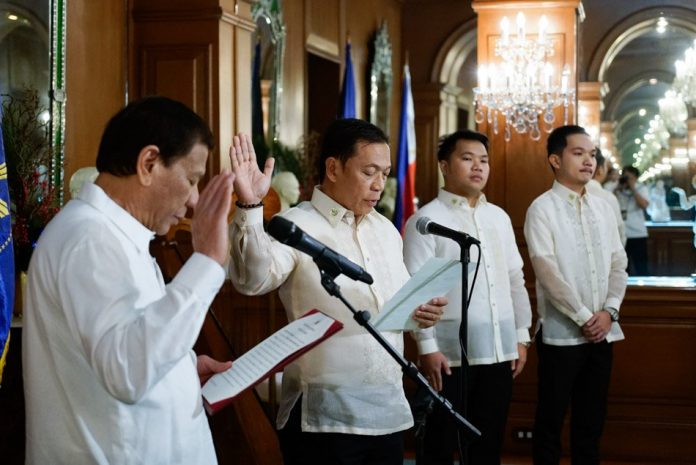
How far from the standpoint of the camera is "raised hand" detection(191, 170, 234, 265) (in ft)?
5.71

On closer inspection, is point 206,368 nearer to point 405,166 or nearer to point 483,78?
point 483,78

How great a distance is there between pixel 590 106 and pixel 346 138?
36.4 feet

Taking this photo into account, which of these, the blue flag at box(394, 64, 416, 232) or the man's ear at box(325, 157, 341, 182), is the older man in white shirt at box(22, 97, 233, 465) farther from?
the blue flag at box(394, 64, 416, 232)

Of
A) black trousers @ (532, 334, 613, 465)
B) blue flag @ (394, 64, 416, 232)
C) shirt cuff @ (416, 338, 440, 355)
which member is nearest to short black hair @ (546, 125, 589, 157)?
black trousers @ (532, 334, 613, 465)

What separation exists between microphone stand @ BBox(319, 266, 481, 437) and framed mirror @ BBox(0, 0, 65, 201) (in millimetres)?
3061

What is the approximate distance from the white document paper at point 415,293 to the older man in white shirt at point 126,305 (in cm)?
72

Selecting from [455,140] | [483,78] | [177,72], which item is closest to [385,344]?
[455,140]

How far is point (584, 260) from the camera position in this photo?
434 centimetres

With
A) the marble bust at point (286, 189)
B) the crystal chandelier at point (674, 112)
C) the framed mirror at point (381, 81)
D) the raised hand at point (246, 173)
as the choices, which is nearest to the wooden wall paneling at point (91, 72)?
the marble bust at point (286, 189)

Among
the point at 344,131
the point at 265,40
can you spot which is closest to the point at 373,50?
the point at 265,40

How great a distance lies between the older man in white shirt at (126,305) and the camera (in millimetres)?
1654

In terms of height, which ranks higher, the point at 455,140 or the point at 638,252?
the point at 455,140

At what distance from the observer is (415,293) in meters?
2.54

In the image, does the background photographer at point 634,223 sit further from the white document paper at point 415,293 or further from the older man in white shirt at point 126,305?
the older man in white shirt at point 126,305
